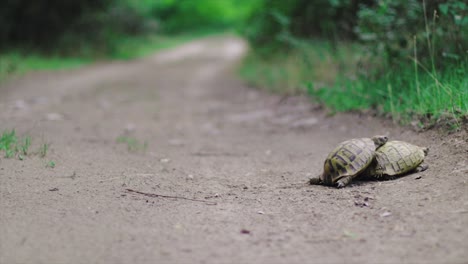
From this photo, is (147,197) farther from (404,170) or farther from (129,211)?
(404,170)

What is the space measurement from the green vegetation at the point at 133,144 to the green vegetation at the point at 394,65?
114 inches

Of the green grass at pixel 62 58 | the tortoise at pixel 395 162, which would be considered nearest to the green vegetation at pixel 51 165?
the tortoise at pixel 395 162

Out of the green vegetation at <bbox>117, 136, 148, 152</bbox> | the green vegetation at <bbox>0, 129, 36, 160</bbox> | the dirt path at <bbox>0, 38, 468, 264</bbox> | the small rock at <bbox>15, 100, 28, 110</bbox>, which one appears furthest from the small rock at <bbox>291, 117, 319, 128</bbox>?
the small rock at <bbox>15, 100, 28, 110</bbox>

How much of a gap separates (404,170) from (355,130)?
6.08 feet

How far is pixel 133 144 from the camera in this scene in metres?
5.61

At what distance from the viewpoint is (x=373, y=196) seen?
139 inches

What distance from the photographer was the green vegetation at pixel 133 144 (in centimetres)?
540

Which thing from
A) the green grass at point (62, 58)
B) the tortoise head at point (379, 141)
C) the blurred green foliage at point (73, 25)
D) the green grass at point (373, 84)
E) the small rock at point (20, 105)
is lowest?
the tortoise head at point (379, 141)

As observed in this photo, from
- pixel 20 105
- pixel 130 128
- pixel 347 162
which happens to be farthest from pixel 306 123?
pixel 20 105

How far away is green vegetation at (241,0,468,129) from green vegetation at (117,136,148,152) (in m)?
2.90

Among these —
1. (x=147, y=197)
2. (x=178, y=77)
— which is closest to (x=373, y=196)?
(x=147, y=197)

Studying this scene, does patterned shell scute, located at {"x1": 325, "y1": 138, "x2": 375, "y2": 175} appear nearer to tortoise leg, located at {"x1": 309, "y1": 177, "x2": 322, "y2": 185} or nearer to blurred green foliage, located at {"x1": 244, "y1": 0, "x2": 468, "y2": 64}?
tortoise leg, located at {"x1": 309, "y1": 177, "x2": 322, "y2": 185}

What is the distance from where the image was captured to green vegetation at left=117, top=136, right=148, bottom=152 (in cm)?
540

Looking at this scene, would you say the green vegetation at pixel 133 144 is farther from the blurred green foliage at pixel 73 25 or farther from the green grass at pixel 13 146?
the blurred green foliage at pixel 73 25
